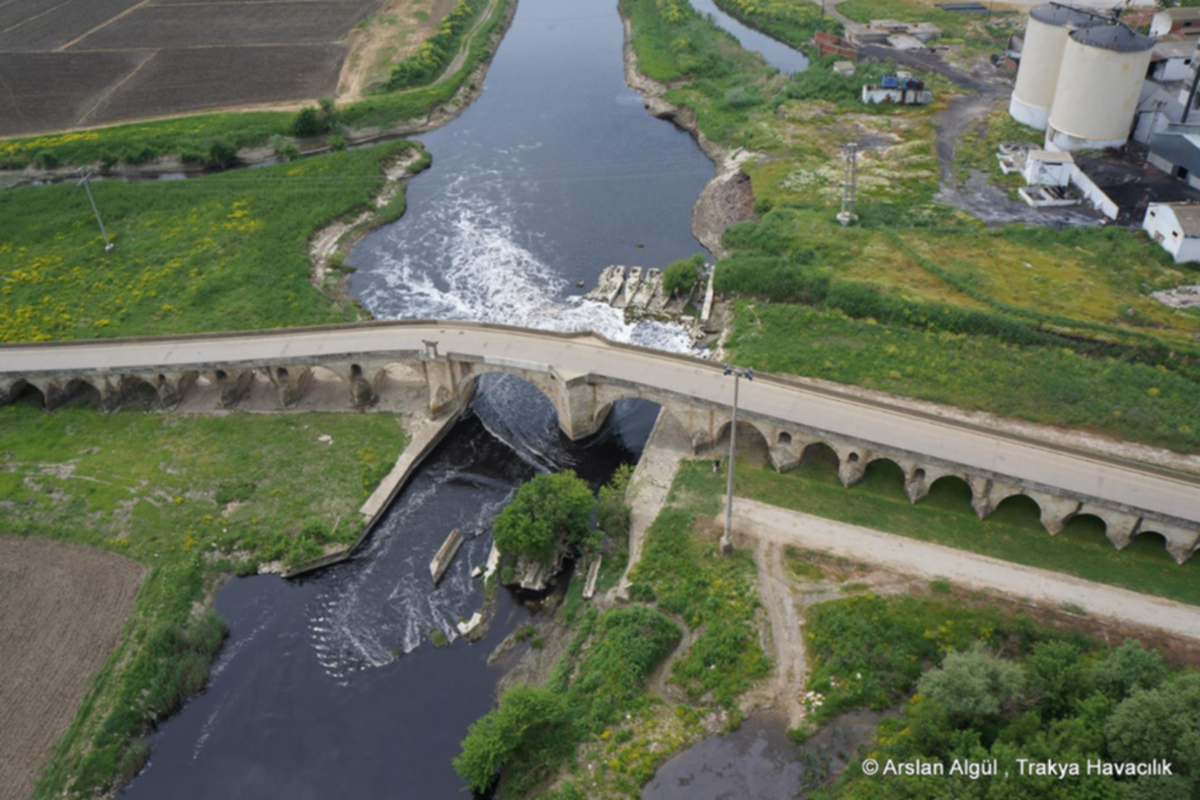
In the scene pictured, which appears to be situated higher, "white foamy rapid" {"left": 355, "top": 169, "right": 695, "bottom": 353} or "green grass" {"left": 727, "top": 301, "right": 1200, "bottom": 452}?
"green grass" {"left": 727, "top": 301, "right": 1200, "bottom": 452}

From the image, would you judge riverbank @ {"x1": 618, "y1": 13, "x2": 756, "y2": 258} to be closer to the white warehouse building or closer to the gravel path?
the white warehouse building

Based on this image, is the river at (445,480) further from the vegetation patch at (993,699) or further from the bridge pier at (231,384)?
the vegetation patch at (993,699)

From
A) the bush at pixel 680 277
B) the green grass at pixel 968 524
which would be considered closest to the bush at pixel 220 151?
the bush at pixel 680 277

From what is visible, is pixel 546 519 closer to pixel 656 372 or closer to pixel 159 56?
pixel 656 372

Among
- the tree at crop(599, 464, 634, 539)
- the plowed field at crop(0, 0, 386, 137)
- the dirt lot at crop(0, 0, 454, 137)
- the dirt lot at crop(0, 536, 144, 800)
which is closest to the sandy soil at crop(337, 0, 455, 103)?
the dirt lot at crop(0, 0, 454, 137)

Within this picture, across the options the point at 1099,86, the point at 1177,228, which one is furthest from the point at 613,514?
the point at 1099,86
